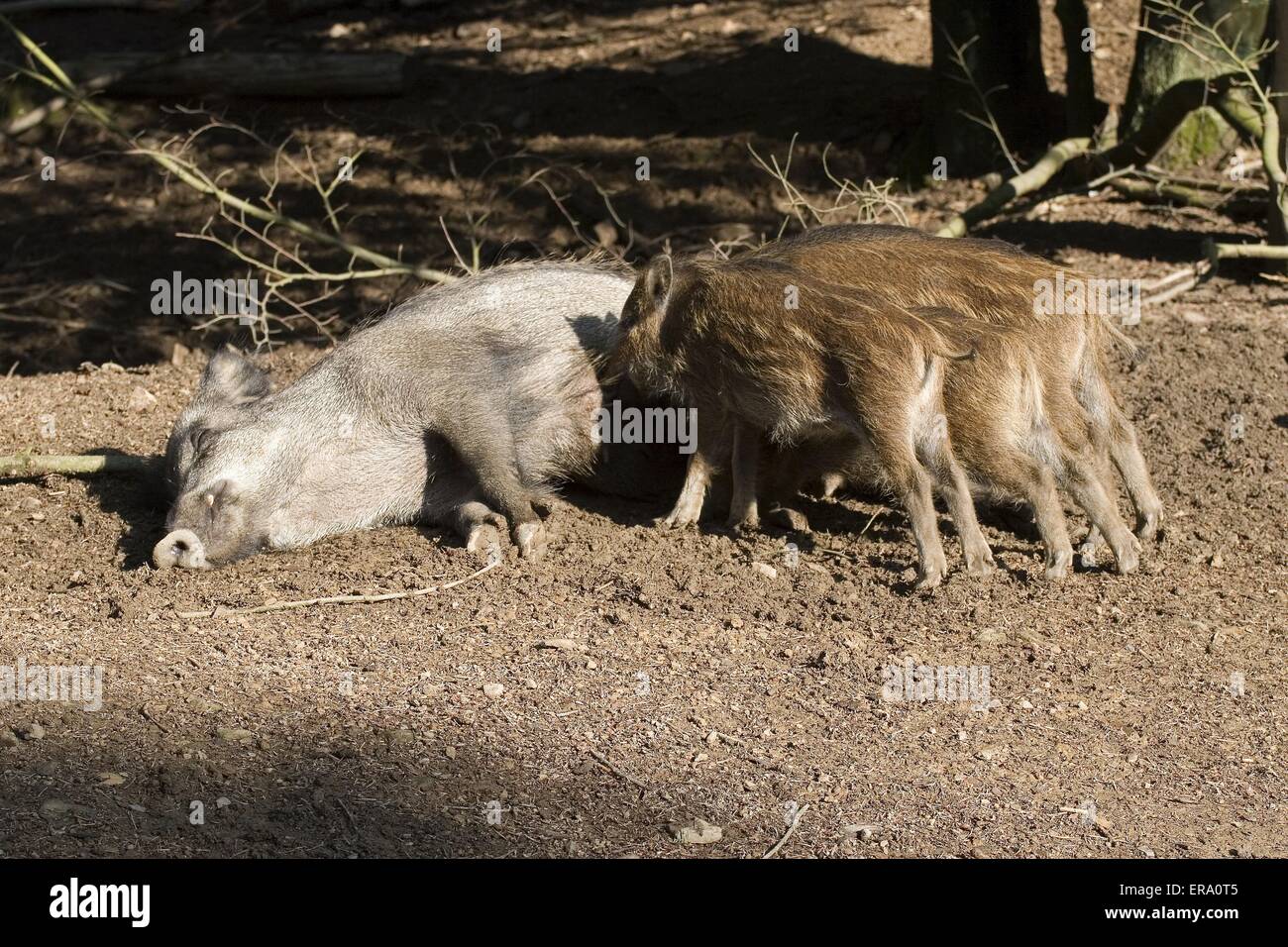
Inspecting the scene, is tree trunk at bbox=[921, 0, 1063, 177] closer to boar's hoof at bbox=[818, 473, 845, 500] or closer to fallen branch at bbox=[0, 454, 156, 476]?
boar's hoof at bbox=[818, 473, 845, 500]

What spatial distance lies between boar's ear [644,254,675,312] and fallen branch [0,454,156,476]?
2.01 meters

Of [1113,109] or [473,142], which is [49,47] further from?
[1113,109]

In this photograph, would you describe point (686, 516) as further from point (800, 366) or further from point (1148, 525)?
point (1148, 525)

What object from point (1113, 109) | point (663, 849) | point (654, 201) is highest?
point (1113, 109)

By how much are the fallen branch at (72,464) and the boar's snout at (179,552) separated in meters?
0.81

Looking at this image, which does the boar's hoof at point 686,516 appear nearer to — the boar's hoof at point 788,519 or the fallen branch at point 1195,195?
the boar's hoof at point 788,519

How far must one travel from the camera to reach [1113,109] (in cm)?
959

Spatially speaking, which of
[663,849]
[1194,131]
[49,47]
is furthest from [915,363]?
[49,47]

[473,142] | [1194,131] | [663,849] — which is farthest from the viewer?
[473,142]

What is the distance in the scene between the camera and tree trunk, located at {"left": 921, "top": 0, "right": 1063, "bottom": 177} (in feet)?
31.0

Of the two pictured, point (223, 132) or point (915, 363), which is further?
point (223, 132)

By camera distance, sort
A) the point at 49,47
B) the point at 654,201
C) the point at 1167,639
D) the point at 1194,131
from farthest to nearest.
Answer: the point at 49,47
the point at 654,201
the point at 1194,131
the point at 1167,639

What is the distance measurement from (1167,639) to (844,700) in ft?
3.53

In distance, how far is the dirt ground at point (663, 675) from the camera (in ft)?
12.3
